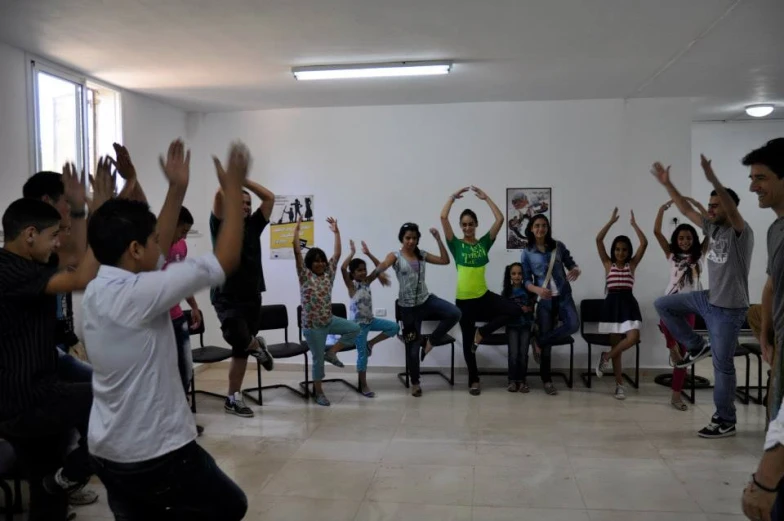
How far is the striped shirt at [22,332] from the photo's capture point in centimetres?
236

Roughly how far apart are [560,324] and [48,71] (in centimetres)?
511

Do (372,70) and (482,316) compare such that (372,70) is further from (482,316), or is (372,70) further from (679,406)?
(679,406)

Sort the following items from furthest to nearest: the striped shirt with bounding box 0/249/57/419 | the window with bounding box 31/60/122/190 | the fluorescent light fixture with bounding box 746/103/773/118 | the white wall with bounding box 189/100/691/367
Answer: the fluorescent light fixture with bounding box 746/103/773/118
the white wall with bounding box 189/100/691/367
the window with bounding box 31/60/122/190
the striped shirt with bounding box 0/249/57/419

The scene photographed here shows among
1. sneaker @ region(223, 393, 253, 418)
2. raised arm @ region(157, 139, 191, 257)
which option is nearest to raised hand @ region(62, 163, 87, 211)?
raised arm @ region(157, 139, 191, 257)

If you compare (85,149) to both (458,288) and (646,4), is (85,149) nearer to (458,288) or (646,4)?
(458,288)

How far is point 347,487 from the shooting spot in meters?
3.78

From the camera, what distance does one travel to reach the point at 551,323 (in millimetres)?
6105

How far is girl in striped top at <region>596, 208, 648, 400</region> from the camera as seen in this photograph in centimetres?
587

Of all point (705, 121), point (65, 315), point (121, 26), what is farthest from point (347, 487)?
point (705, 121)

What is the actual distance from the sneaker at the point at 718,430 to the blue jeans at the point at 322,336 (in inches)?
121

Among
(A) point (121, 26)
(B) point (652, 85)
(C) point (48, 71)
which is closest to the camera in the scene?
(A) point (121, 26)

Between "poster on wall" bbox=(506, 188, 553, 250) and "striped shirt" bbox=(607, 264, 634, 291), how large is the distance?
1.01 metres

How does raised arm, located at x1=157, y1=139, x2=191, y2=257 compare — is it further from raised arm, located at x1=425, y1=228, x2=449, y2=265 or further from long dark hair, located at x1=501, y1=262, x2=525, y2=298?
long dark hair, located at x1=501, y1=262, x2=525, y2=298

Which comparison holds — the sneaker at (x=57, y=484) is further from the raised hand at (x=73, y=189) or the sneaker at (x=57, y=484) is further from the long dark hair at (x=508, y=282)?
the long dark hair at (x=508, y=282)
